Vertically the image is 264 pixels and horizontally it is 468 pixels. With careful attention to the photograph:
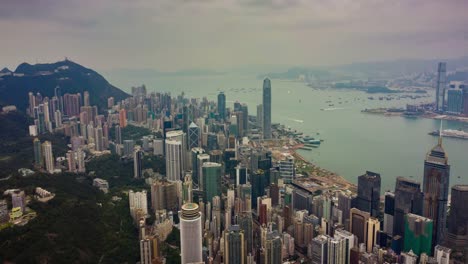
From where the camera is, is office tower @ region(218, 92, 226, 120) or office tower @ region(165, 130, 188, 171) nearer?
office tower @ region(165, 130, 188, 171)

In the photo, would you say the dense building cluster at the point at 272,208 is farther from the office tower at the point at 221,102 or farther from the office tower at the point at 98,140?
the office tower at the point at 221,102

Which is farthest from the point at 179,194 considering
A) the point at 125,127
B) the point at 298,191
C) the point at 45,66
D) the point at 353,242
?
the point at 45,66

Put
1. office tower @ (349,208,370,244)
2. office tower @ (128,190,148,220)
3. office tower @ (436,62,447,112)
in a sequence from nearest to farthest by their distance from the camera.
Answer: office tower @ (349,208,370,244)
office tower @ (128,190,148,220)
office tower @ (436,62,447,112)

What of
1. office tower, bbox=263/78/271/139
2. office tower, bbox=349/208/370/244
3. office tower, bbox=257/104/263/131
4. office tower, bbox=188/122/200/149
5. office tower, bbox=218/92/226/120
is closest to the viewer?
office tower, bbox=349/208/370/244

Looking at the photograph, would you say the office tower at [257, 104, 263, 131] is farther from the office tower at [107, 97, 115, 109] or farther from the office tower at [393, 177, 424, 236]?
the office tower at [393, 177, 424, 236]

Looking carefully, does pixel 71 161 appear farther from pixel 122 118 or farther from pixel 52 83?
pixel 52 83

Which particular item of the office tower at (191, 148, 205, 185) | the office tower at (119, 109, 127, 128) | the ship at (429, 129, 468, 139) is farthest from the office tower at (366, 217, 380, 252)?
the office tower at (119, 109, 127, 128)

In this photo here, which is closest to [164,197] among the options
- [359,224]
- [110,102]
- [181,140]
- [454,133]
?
[181,140]
